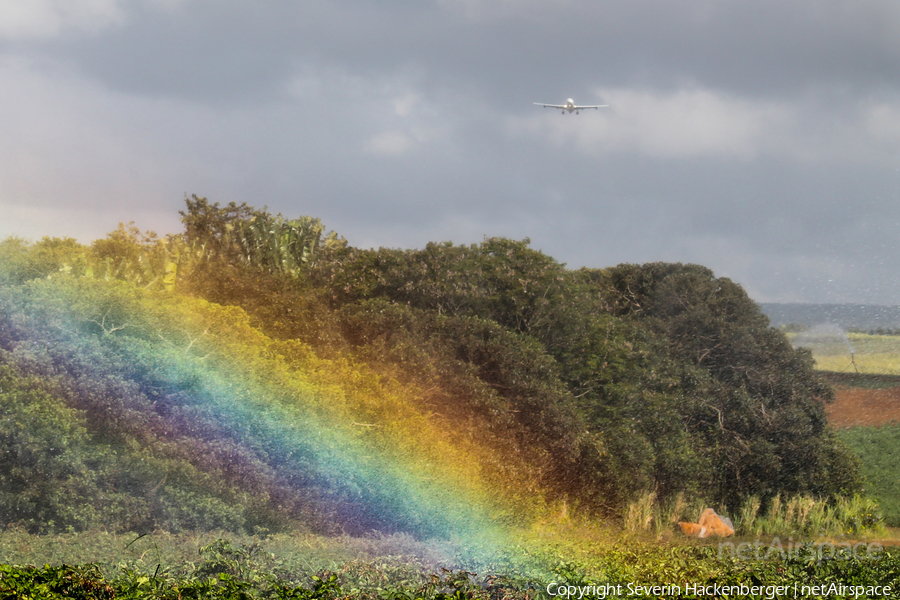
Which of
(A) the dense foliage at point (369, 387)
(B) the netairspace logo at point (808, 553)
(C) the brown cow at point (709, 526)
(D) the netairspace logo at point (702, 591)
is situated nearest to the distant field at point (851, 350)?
(A) the dense foliage at point (369, 387)

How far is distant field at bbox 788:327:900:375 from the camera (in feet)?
61.7

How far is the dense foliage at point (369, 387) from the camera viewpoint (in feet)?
29.4

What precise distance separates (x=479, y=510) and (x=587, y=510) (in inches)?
111

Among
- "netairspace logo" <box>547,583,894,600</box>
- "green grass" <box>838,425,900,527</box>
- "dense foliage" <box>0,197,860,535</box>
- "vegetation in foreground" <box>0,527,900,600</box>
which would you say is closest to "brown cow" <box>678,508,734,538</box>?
"dense foliage" <box>0,197,860,535</box>

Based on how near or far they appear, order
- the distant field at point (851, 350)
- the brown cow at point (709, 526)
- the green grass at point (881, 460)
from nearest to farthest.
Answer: the brown cow at point (709, 526), the green grass at point (881, 460), the distant field at point (851, 350)

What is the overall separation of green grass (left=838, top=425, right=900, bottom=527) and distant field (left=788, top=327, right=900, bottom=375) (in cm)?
161

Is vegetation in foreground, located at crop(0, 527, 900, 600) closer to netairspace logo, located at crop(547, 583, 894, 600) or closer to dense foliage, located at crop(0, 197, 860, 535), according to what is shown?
netairspace logo, located at crop(547, 583, 894, 600)

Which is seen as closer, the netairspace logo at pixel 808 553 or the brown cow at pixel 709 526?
the netairspace logo at pixel 808 553

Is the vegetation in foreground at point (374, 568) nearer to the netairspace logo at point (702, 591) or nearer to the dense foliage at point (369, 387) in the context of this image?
the netairspace logo at point (702, 591)

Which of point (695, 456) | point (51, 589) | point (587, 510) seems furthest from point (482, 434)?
point (51, 589)

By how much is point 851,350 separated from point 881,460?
288 cm

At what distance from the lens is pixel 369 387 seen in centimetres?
1144

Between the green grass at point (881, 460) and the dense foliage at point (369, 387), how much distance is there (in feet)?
5.57

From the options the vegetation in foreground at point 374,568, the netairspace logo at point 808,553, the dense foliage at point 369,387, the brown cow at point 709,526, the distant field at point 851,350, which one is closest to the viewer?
the vegetation in foreground at point 374,568
